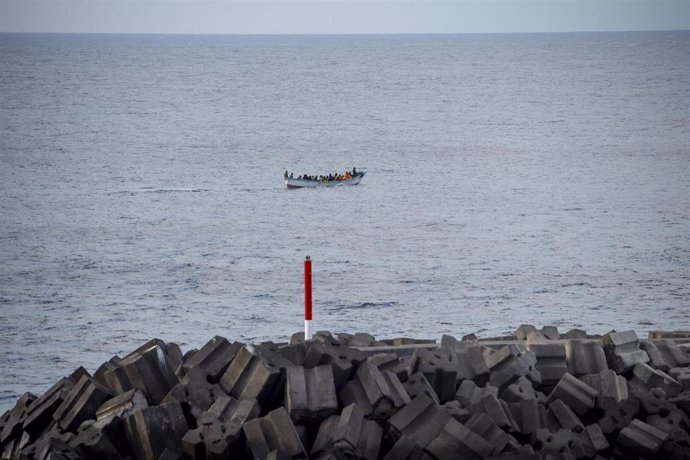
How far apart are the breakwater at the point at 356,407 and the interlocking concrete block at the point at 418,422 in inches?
0.4

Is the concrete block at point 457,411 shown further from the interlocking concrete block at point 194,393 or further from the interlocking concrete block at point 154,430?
the interlocking concrete block at point 154,430

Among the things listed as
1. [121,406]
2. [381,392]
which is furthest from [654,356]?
[121,406]

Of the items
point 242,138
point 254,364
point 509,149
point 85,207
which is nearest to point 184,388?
point 254,364

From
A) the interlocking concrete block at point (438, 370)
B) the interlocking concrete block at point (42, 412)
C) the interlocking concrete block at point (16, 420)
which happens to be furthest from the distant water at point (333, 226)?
the interlocking concrete block at point (438, 370)

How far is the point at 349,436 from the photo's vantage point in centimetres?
995

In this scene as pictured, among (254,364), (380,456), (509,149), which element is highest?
(509,149)

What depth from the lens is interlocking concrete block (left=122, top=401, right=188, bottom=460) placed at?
1013 centimetres

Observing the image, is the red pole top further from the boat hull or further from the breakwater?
the boat hull

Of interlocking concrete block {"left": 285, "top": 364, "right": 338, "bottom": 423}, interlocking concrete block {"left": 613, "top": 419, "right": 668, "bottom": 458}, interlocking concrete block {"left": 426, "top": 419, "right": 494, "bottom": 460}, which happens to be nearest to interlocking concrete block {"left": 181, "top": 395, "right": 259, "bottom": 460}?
Result: interlocking concrete block {"left": 285, "top": 364, "right": 338, "bottom": 423}

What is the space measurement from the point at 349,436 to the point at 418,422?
0.67 meters

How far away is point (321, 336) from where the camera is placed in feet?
41.3

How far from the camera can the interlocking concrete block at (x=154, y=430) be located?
10133 millimetres

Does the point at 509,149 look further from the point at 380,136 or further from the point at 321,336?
the point at 321,336

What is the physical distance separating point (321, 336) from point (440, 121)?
9699cm
